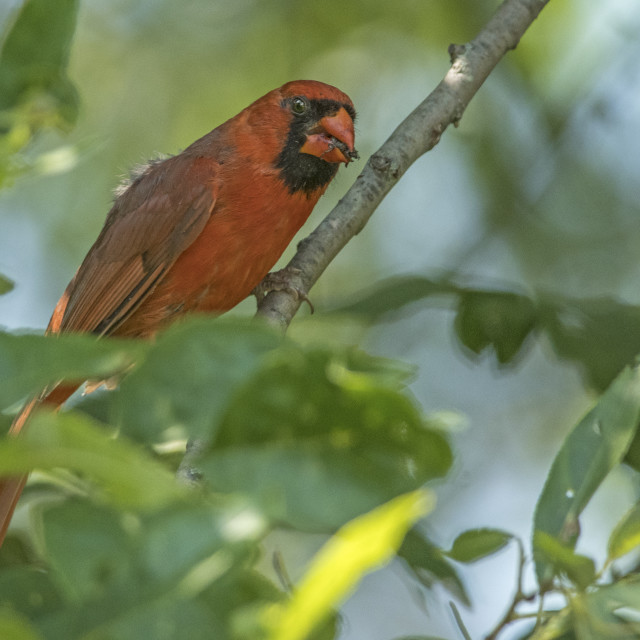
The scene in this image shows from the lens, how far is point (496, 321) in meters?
2.79

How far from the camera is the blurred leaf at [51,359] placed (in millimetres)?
939

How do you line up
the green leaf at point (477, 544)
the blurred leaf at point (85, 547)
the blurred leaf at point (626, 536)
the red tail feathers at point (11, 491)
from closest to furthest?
1. the blurred leaf at point (85, 547)
2. the blurred leaf at point (626, 536)
3. the green leaf at point (477, 544)
4. the red tail feathers at point (11, 491)

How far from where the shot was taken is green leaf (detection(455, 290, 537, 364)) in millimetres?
2785

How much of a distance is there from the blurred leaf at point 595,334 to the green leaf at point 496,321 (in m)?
0.07

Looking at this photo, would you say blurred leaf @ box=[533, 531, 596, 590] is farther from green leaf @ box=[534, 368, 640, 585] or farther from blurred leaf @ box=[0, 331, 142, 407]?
blurred leaf @ box=[0, 331, 142, 407]

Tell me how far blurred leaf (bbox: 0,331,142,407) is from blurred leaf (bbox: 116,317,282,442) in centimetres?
4

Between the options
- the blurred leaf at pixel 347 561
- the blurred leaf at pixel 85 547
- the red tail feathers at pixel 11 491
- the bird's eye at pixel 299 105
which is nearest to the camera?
the blurred leaf at pixel 347 561

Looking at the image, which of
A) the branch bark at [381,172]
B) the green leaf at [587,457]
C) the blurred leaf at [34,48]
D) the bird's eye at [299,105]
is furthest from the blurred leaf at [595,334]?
the blurred leaf at [34,48]

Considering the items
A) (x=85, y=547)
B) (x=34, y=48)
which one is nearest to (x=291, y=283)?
(x=34, y=48)

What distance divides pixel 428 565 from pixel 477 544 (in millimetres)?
374

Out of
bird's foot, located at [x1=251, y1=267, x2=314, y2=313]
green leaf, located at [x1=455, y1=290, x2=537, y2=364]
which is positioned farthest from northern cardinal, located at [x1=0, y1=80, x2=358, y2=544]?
green leaf, located at [x1=455, y1=290, x2=537, y2=364]

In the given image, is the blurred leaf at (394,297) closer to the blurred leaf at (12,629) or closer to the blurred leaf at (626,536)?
the blurred leaf at (626,536)

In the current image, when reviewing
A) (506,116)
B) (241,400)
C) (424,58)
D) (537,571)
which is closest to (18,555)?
(537,571)

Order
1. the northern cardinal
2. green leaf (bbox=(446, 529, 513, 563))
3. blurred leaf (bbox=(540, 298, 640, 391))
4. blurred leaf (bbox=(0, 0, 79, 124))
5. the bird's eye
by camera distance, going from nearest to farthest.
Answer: green leaf (bbox=(446, 529, 513, 563))
blurred leaf (bbox=(0, 0, 79, 124))
blurred leaf (bbox=(540, 298, 640, 391))
the northern cardinal
the bird's eye
